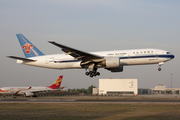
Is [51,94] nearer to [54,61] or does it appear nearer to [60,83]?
[60,83]

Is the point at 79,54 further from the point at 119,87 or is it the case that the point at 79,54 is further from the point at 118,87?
the point at 119,87

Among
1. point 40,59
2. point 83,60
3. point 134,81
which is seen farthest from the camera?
point 134,81

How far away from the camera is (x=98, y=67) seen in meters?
40.0

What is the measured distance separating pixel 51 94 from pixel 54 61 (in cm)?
3969

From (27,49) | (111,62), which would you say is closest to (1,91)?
(27,49)

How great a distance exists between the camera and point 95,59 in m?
37.5

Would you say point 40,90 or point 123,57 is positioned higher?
point 123,57

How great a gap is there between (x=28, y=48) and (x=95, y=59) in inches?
573

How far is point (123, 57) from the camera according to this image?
3678 cm

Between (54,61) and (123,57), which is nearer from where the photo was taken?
(123,57)

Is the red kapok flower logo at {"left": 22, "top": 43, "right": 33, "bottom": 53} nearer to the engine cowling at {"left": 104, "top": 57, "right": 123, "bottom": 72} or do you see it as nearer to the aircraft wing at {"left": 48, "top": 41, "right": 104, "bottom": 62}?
the aircraft wing at {"left": 48, "top": 41, "right": 104, "bottom": 62}

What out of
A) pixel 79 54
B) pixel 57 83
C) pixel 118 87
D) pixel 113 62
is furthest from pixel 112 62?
pixel 118 87

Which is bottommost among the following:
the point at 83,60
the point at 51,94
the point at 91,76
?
the point at 51,94

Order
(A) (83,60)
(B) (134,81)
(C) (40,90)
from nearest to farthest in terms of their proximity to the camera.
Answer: (A) (83,60) < (C) (40,90) < (B) (134,81)
